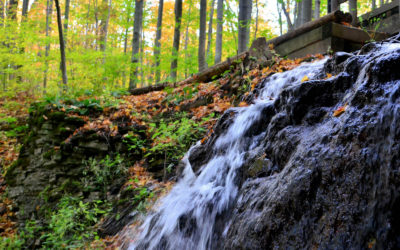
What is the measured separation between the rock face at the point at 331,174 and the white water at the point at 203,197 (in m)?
0.33

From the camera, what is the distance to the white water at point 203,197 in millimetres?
3104

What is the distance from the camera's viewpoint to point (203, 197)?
11.1ft

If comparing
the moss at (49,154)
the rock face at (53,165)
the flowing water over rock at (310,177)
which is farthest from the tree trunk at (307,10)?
the moss at (49,154)

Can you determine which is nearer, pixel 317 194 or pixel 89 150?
pixel 317 194

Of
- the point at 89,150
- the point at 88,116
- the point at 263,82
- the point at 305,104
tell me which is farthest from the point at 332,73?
the point at 88,116

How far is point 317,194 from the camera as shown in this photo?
202cm

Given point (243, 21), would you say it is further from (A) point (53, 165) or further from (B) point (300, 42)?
(A) point (53, 165)

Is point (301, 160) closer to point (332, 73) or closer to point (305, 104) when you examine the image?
point (305, 104)

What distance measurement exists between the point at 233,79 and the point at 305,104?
3.70 m

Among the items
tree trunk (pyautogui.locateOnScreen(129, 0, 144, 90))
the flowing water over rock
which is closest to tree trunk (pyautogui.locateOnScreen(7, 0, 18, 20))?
tree trunk (pyautogui.locateOnScreen(129, 0, 144, 90))

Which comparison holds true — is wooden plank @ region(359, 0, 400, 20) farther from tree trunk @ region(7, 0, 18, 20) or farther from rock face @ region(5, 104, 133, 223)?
tree trunk @ region(7, 0, 18, 20)

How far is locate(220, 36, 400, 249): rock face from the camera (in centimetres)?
170

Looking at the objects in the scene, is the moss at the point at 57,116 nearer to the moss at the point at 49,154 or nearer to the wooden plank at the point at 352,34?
the moss at the point at 49,154

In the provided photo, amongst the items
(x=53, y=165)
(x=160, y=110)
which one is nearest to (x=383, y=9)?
(x=160, y=110)
